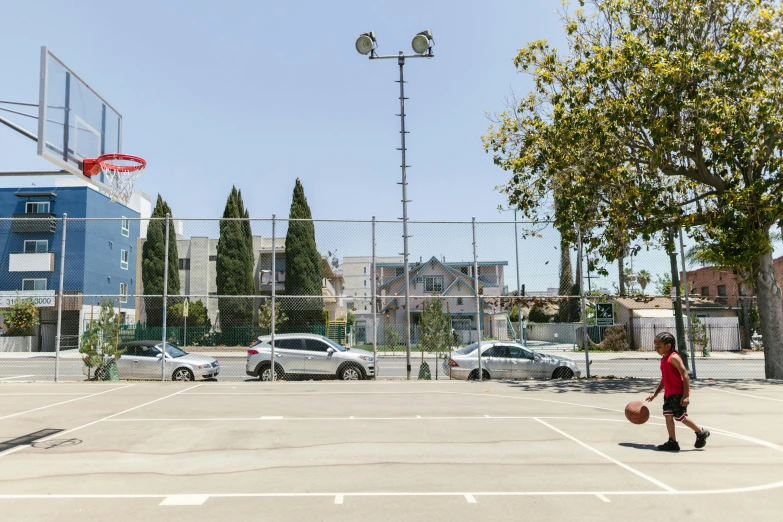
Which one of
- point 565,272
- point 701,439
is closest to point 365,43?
point 565,272

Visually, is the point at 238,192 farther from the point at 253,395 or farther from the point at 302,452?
the point at 302,452

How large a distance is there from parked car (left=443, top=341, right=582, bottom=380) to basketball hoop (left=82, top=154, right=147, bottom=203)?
10002 mm

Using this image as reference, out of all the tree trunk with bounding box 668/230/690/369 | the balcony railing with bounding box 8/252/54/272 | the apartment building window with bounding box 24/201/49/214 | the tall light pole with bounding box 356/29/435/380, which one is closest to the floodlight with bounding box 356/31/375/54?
the tall light pole with bounding box 356/29/435/380

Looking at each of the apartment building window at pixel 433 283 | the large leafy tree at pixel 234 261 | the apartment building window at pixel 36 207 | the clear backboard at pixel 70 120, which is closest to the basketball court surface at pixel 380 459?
the clear backboard at pixel 70 120

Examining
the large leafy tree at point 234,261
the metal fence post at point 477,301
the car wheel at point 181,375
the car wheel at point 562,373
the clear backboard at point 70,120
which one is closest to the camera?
the clear backboard at point 70,120

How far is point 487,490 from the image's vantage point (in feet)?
21.1

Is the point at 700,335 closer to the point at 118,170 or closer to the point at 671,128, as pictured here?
the point at 671,128

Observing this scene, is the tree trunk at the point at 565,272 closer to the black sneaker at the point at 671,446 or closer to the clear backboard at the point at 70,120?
the black sneaker at the point at 671,446

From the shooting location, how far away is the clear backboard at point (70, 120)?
30.1 ft

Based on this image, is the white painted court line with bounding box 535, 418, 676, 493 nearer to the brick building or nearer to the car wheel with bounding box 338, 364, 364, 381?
the car wheel with bounding box 338, 364, 364, 381

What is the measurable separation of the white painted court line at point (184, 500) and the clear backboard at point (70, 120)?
19.0 feet

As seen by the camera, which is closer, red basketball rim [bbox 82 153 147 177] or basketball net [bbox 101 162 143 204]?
red basketball rim [bbox 82 153 147 177]

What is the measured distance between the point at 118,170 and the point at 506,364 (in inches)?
463

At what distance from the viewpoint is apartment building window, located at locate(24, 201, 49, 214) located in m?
40.5
